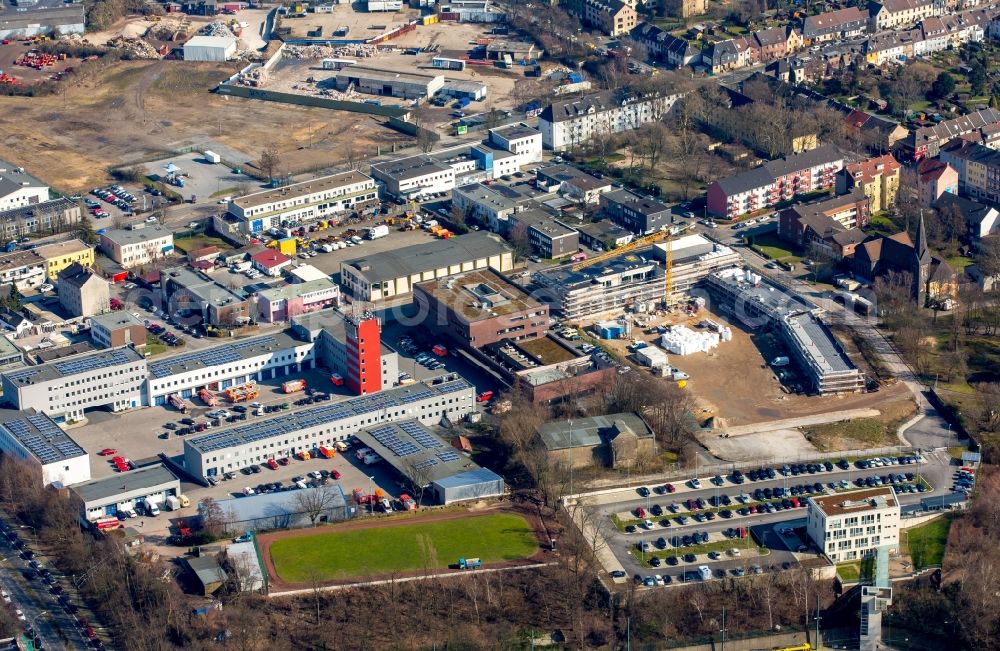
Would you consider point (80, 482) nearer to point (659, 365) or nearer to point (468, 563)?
point (468, 563)

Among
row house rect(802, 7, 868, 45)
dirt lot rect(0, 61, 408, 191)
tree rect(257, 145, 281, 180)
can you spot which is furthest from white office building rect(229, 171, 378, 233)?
row house rect(802, 7, 868, 45)

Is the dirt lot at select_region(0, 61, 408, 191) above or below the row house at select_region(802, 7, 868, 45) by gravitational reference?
below

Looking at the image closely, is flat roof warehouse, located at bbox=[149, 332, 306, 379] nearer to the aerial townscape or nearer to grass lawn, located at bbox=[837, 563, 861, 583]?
the aerial townscape

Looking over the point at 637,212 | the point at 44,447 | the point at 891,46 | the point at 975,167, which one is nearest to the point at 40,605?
the point at 44,447

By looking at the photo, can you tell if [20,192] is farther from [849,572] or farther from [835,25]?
[835,25]

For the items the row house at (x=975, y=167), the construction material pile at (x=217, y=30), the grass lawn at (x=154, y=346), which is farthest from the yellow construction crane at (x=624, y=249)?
the construction material pile at (x=217, y=30)
